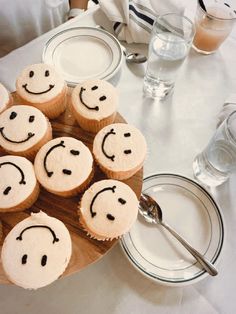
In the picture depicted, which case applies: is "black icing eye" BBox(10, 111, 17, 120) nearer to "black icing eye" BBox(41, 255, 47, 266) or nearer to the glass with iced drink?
"black icing eye" BBox(41, 255, 47, 266)

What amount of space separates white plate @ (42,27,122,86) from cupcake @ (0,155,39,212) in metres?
0.35

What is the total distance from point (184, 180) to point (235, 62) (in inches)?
21.2

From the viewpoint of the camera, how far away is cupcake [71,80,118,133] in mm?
720

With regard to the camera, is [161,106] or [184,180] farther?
[161,106]

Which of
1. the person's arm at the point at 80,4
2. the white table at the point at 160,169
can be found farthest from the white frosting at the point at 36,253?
the person's arm at the point at 80,4

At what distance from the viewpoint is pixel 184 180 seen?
2.34ft

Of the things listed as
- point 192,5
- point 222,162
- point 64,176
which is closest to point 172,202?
point 222,162

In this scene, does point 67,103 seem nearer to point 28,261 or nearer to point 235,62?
point 28,261

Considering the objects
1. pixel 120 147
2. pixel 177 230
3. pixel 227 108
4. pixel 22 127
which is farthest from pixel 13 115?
pixel 227 108

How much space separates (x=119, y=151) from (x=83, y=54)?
466 millimetres

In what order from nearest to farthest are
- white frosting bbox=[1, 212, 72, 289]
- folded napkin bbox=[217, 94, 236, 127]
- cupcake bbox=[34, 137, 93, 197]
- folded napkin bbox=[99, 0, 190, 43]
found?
white frosting bbox=[1, 212, 72, 289], cupcake bbox=[34, 137, 93, 197], folded napkin bbox=[217, 94, 236, 127], folded napkin bbox=[99, 0, 190, 43]

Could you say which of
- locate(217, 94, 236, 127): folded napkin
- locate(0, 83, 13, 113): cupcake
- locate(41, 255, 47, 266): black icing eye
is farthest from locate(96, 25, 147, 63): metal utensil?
locate(41, 255, 47, 266): black icing eye

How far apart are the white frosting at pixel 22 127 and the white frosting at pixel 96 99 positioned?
100 mm

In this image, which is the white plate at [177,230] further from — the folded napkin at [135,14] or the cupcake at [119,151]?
the folded napkin at [135,14]
